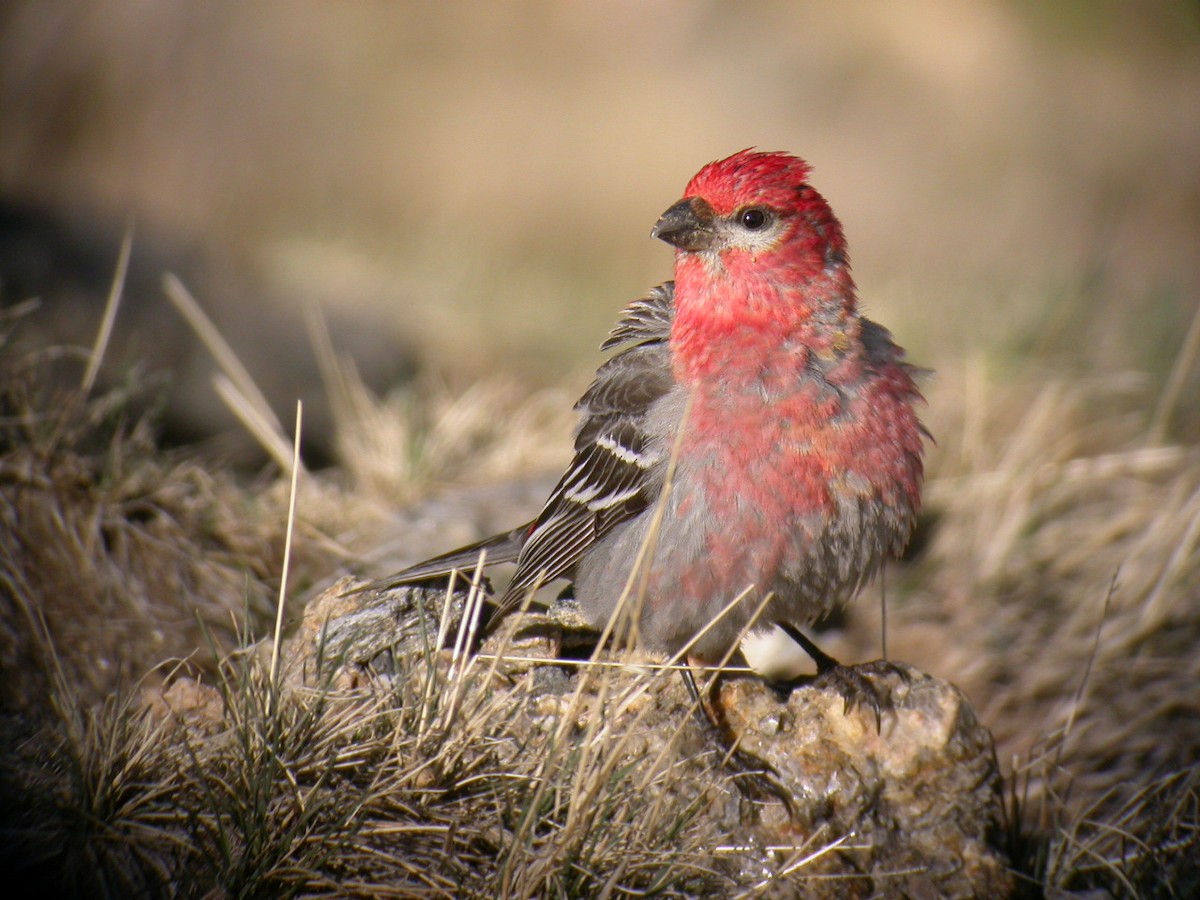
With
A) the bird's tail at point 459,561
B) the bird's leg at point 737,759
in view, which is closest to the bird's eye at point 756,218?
the bird's tail at point 459,561

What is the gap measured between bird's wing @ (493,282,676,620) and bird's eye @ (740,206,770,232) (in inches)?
18.2

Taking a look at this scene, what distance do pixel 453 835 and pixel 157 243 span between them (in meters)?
5.19

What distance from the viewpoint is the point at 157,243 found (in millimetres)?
6246

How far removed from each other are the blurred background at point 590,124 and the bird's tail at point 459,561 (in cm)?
573

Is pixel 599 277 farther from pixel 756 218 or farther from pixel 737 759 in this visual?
pixel 737 759

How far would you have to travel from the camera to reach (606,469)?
3162 mm

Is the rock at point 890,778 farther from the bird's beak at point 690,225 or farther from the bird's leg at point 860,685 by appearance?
the bird's beak at point 690,225

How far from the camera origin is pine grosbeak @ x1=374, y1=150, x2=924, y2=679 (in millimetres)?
2758

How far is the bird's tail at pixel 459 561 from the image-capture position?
2961 millimetres

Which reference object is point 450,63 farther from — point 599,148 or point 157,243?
point 157,243

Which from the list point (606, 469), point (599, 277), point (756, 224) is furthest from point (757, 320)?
point (599, 277)

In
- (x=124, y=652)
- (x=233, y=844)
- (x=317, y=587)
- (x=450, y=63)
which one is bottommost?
(x=124, y=652)

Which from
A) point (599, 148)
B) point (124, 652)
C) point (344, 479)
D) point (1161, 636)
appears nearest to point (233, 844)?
point (124, 652)

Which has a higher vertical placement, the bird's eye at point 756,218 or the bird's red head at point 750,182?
the bird's red head at point 750,182
